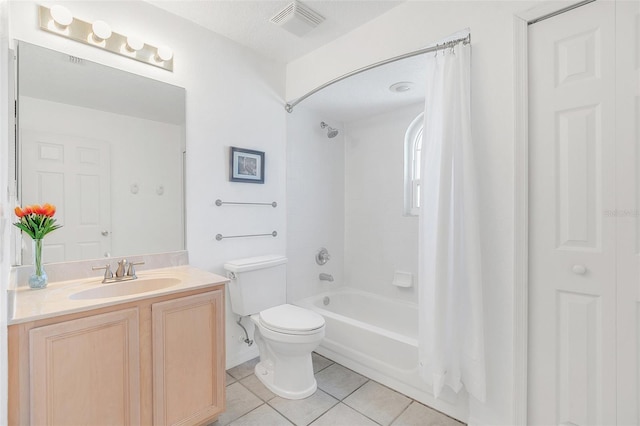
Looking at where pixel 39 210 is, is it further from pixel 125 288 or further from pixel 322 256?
pixel 322 256

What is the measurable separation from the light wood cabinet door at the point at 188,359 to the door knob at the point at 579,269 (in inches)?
68.4

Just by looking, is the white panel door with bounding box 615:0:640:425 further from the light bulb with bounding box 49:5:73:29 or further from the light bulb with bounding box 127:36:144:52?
the light bulb with bounding box 49:5:73:29

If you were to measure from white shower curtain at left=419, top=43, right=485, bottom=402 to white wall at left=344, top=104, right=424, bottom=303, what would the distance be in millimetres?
1262

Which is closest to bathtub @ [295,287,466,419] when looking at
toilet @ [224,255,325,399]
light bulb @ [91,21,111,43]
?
toilet @ [224,255,325,399]

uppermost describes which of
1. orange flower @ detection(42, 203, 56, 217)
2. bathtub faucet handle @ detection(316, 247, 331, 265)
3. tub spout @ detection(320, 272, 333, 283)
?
orange flower @ detection(42, 203, 56, 217)


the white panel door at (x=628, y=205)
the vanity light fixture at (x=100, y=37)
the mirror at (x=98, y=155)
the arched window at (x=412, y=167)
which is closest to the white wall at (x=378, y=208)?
the arched window at (x=412, y=167)

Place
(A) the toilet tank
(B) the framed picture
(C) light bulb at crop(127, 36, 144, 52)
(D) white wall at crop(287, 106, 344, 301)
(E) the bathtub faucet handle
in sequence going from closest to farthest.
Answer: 1. (C) light bulb at crop(127, 36, 144, 52)
2. (A) the toilet tank
3. (B) the framed picture
4. (D) white wall at crop(287, 106, 344, 301)
5. (E) the bathtub faucet handle

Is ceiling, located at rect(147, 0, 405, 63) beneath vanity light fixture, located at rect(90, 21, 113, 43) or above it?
above

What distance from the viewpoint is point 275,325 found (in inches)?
75.6

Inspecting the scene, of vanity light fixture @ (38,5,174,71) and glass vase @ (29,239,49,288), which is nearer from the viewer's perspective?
glass vase @ (29,239,49,288)

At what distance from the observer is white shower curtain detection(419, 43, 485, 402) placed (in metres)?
1.57

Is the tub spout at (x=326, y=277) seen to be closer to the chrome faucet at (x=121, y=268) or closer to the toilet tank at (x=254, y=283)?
the toilet tank at (x=254, y=283)

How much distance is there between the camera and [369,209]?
327 cm

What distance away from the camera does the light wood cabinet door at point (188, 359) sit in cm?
144
